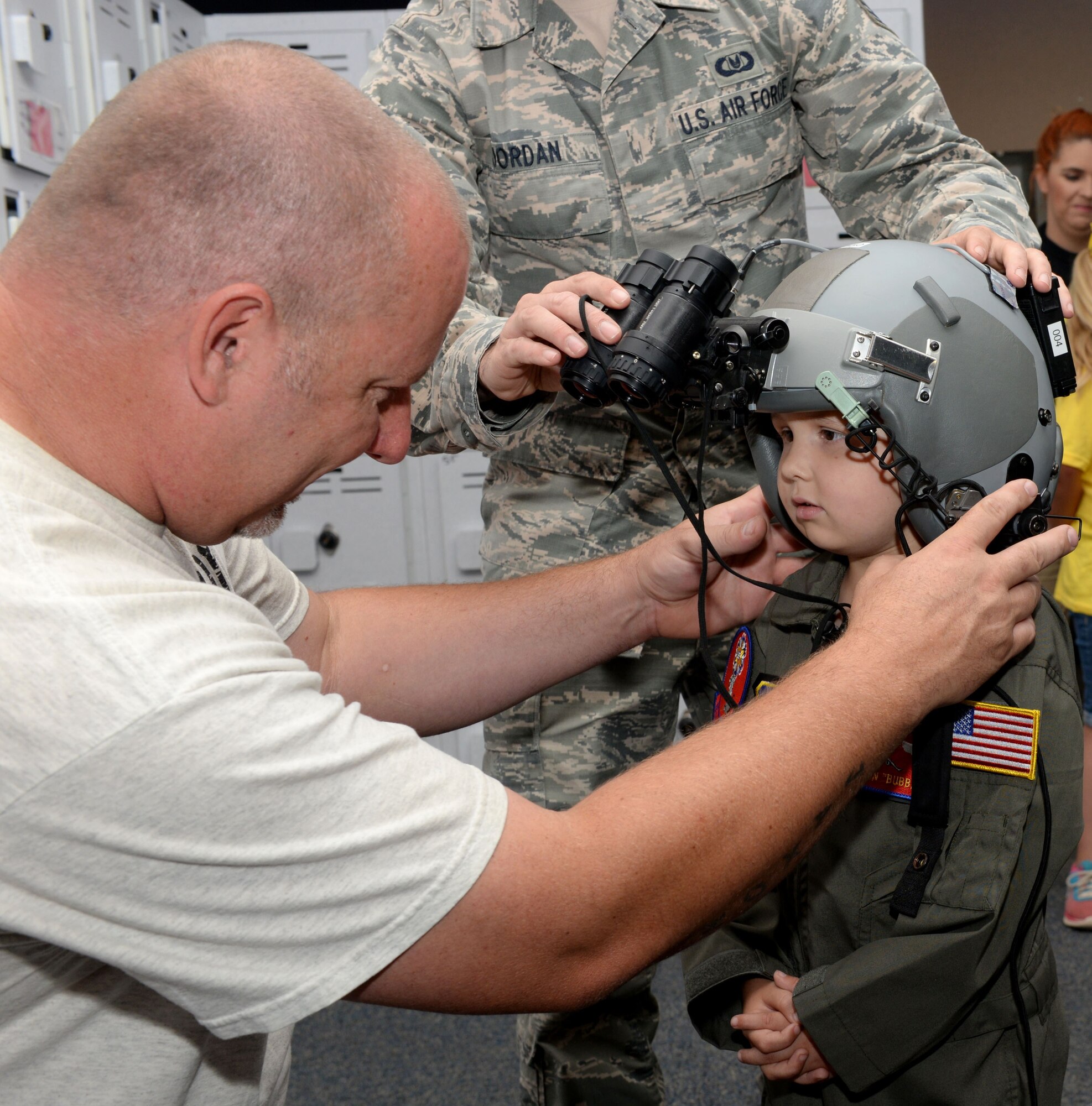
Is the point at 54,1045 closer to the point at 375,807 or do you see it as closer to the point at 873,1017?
the point at 375,807

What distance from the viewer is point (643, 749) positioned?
1.77 meters

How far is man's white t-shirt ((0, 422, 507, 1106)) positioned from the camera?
77cm

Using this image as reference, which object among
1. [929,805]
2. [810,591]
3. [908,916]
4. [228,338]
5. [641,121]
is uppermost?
[641,121]

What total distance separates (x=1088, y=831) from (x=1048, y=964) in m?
1.76

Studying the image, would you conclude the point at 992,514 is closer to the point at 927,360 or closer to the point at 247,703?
the point at 927,360

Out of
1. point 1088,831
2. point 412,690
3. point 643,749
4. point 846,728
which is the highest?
point 846,728

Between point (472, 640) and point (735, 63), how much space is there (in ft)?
3.12

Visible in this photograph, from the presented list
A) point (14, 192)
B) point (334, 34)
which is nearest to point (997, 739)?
point (14, 192)

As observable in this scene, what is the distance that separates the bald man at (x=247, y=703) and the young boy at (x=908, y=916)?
208 millimetres

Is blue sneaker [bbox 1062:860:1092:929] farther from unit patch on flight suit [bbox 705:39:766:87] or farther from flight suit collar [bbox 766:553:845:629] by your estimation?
unit patch on flight suit [bbox 705:39:766:87]

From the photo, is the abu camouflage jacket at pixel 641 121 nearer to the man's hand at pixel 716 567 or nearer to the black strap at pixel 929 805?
the man's hand at pixel 716 567

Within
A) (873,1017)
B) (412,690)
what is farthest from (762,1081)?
(412,690)

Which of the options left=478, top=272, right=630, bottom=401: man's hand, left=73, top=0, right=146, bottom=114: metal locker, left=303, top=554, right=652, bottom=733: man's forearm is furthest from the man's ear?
left=73, top=0, right=146, bottom=114: metal locker

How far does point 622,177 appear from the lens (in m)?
1.71
